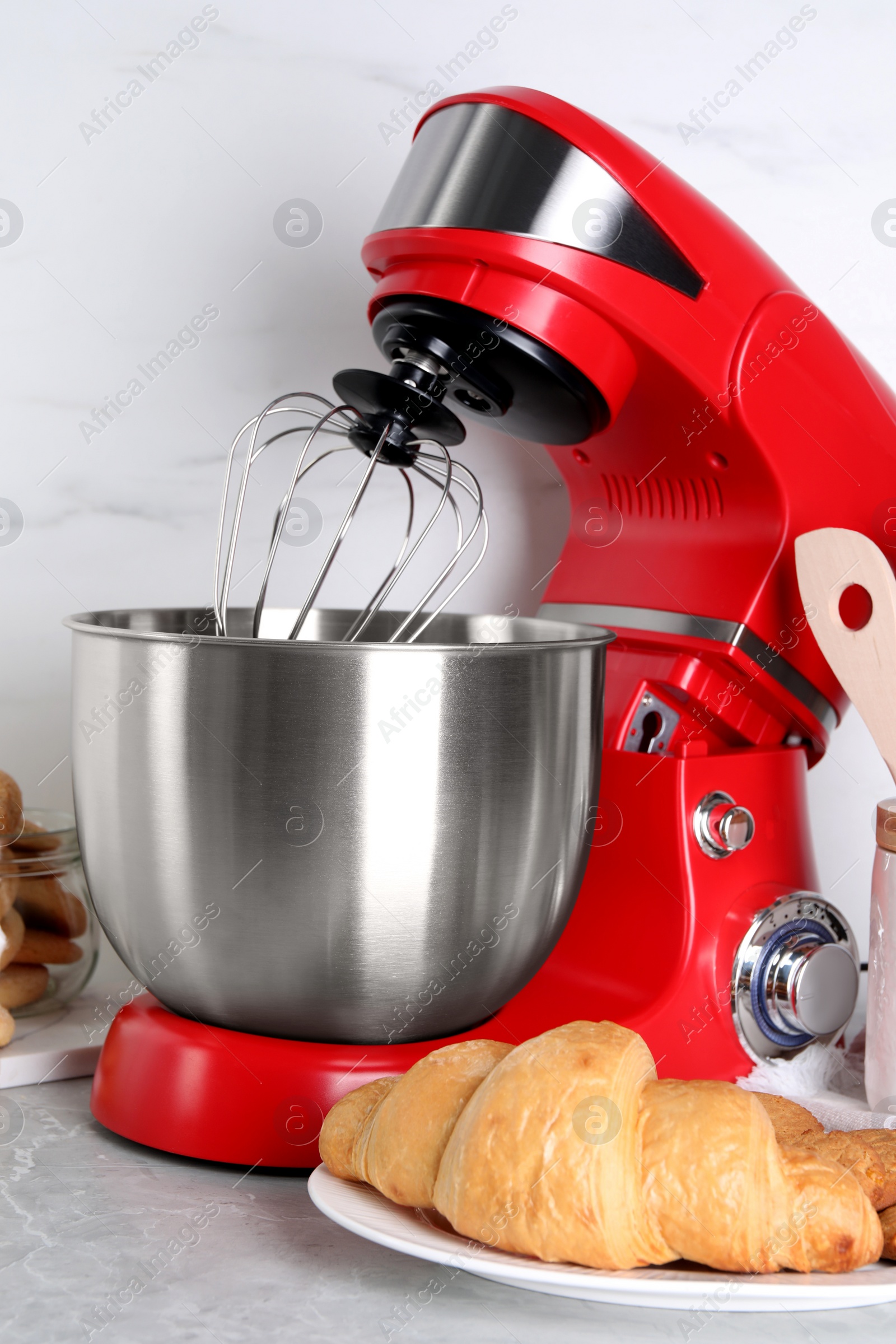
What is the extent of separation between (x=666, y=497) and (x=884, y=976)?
28cm

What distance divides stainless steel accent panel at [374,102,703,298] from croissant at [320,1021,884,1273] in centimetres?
37

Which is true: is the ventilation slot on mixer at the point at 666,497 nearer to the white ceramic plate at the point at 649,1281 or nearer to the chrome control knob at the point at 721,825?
the chrome control knob at the point at 721,825

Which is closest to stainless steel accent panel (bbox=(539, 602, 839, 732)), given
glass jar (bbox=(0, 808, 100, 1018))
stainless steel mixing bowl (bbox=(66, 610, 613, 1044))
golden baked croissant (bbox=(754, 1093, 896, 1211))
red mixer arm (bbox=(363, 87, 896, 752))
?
red mixer arm (bbox=(363, 87, 896, 752))

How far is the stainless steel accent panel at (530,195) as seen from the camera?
0.57 meters

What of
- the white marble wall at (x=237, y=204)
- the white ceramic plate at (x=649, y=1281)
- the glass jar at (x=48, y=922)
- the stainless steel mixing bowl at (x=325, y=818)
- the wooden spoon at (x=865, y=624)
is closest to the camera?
the white ceramic plate at (x=649, y=1281)

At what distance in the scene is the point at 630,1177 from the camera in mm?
402

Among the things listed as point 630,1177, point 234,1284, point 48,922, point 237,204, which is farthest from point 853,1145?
point 237,204

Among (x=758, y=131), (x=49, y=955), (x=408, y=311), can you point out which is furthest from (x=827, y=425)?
(x=49, y=955)

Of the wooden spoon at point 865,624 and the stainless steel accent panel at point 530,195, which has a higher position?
the stainless steel accent panel at point 530,195

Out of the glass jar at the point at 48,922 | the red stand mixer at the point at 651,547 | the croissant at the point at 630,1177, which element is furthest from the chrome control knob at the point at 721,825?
the glass jar at the point at 48,922

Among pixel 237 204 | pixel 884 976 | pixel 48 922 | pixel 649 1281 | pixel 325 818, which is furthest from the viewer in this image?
pixel 237 204

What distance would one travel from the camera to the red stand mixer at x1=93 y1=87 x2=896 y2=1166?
569mm

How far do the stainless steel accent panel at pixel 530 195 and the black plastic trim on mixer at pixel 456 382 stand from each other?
0.05 meters

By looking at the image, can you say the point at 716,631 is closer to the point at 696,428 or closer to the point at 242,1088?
the point at 696,428
